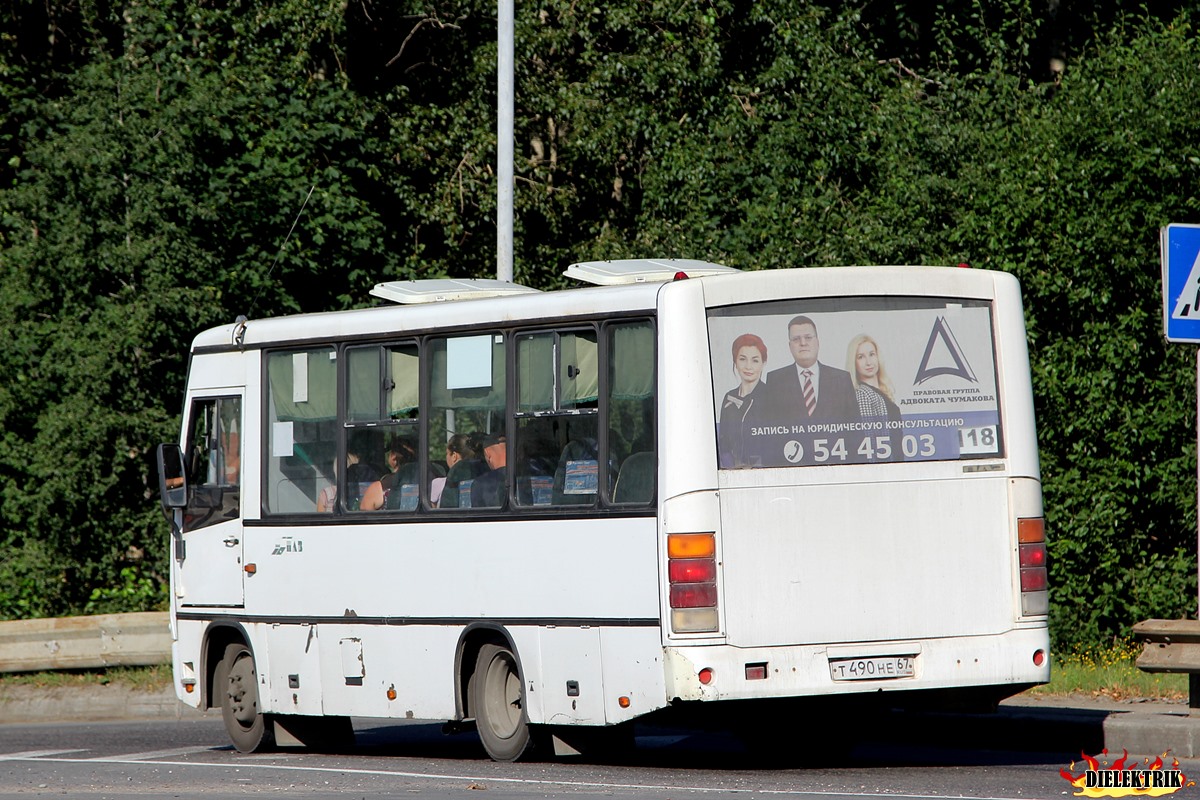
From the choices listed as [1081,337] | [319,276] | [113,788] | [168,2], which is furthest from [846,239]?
[113,788]

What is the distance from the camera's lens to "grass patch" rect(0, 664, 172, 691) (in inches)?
712

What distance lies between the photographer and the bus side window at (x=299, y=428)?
509 inches

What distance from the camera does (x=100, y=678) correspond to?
59.9 feet

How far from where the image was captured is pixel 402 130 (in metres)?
24.9

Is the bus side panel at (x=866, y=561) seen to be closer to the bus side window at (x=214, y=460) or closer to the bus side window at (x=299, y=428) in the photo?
the bus side window at (x=299, y=428)

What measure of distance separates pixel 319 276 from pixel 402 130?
8.48 feet

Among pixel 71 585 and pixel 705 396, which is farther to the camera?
pixel 71 585

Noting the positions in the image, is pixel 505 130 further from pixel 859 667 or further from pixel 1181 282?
pixel 859 667

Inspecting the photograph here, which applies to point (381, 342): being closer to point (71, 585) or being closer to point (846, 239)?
point (846, 239)

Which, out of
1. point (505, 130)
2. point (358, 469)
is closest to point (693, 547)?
point (358, 469)

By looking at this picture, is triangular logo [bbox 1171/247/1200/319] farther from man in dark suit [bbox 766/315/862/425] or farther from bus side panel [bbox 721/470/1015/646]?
man in dark suit [bbox 766/315/862/425]

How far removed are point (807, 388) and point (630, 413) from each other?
1.00 metres

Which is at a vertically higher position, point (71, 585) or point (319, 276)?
point (319, 276)

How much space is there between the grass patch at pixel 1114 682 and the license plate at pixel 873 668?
322 centimetres
